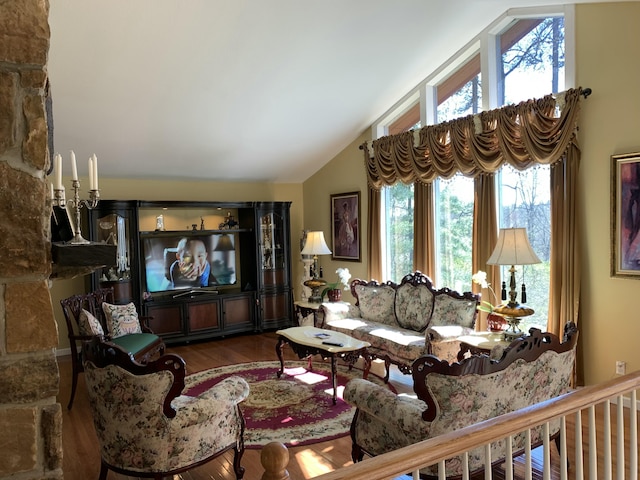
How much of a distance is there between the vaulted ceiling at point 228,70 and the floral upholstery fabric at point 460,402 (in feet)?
10.2

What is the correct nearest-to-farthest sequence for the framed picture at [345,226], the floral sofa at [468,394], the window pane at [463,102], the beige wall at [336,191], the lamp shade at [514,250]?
the floral sofa at [468,394], the lamp shade at [514,250], the window pane at [463,102], the beige wall at [336,191], the framed picture at [345,226]

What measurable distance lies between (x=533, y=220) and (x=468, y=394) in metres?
2.89

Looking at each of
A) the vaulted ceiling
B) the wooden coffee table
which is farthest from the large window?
the wooden coffee table

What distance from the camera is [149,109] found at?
4.92 metres

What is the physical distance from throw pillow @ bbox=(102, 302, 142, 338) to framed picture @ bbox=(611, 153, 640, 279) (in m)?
4.68

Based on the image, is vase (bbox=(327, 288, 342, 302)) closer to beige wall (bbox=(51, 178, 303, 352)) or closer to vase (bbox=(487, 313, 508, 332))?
beige wall (bbox=(51, 178, 303, 352))

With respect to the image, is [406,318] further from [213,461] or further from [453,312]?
[213,461]

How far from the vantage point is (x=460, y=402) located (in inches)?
92.7

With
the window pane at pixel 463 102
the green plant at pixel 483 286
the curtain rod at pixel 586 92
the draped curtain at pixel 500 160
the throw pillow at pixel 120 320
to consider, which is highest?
the window pane at pixel 463 102

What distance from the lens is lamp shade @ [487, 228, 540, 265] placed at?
148 inches

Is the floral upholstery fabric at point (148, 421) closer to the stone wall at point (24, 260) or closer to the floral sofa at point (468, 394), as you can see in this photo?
the floral sofa at point (468, 394)

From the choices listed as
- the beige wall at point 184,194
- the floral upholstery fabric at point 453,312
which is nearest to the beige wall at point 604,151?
the floral upholstery fabric at point 453,312

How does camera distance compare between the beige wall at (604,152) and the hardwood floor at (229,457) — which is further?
the beige wall at (604,152)

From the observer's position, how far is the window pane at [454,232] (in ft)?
17.6
